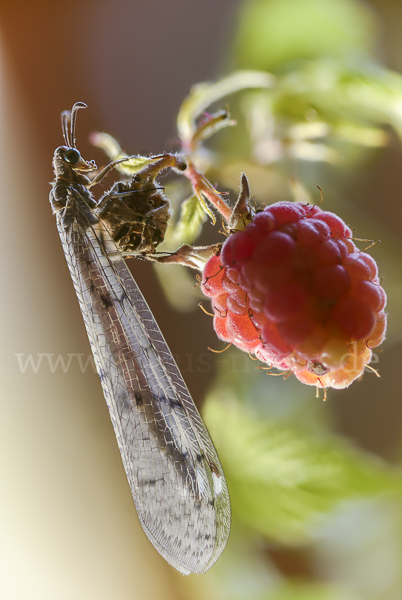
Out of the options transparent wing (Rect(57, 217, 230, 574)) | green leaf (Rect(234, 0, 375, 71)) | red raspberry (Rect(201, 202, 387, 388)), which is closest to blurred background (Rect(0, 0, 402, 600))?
green leaf (Rect(234, 0, 375, 71))

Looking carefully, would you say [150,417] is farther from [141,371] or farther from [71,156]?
[71,156]

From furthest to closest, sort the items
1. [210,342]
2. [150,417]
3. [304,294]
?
[210,342] < [150,417] < [304,294]

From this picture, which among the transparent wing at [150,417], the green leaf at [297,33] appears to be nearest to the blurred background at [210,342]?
the green leaf at [297,33]

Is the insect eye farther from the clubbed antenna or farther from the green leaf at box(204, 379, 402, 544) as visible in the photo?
the green leaf at box(204, 379, 402, 544)

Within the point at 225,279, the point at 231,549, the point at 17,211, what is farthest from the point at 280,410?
the point at 17,211

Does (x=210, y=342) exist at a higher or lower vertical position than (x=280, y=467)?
higher

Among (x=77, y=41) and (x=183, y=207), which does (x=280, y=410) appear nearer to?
(x=183, y=207)

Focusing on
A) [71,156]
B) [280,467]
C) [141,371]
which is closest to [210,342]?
[280,467]
